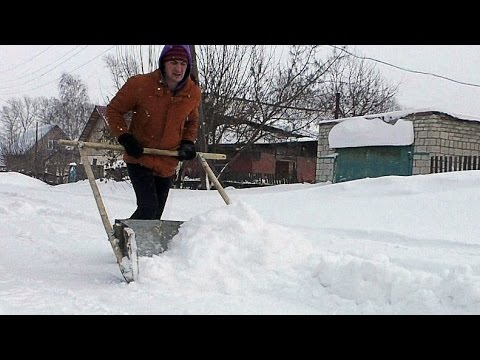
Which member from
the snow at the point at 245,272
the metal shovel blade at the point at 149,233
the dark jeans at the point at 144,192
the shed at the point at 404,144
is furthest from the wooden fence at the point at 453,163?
the metal shovel blade at the point at 149,233

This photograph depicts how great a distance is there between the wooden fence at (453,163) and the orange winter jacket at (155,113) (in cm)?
986

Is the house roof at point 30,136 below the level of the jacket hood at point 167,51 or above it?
above

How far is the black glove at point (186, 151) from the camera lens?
404 cm

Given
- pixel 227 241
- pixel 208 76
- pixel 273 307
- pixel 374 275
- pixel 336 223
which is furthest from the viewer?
pixel 208 76

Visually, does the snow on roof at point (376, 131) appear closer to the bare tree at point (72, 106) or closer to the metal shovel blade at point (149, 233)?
the metal shovel blade at point (149, 233)

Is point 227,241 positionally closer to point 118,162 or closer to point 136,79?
point 136,79

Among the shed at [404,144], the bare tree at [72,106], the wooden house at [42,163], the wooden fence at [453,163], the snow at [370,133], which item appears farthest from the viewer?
the bare tree at [72,106]

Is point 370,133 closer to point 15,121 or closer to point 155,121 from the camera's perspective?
point 155,121

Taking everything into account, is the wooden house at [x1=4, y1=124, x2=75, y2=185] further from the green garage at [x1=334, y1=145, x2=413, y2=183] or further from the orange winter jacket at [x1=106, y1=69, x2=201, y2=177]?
the orange winter jacket at [x1=106, y1=69, x2=201, y2=177]

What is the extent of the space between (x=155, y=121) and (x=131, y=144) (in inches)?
11.9

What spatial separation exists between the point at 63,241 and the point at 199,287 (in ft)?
8.50

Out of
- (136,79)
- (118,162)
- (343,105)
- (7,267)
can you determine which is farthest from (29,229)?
(343,105)

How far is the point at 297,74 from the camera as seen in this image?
18531 mm

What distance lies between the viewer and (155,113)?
393 centimetres
